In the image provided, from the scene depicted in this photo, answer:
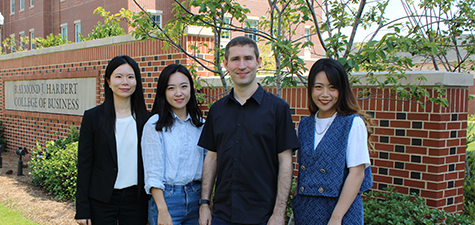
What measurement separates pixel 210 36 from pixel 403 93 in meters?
3.21

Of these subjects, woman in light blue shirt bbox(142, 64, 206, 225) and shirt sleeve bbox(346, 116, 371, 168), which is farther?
Result: woman in light blue shirt bbox(142, 64, 206, 225)

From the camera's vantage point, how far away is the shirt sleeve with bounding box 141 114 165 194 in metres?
2.44

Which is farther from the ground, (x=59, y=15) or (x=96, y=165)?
(x=59, y=15)

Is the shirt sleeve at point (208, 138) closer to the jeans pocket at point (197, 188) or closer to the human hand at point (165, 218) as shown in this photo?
the jeans pocket at point (197, 188)

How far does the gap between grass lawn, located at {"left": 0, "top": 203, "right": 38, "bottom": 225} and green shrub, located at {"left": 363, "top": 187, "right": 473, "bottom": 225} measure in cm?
408

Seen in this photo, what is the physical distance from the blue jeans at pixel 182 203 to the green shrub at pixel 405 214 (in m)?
1.55

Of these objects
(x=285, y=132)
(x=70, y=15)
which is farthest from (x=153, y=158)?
(x=70, y=15)

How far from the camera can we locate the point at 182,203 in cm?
250

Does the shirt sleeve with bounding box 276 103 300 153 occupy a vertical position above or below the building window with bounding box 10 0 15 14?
below

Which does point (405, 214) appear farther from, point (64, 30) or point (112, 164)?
point (64, 30)

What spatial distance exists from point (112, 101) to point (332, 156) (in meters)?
1.71

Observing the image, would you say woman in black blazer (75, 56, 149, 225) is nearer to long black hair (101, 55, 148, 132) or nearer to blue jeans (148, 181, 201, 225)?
long black hair (101, 55, 148, 132)

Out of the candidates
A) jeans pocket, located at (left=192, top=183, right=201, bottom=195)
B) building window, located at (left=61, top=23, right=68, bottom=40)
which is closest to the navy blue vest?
jeans pocket, located at (left=192, top=183, right=201, bottom=195)

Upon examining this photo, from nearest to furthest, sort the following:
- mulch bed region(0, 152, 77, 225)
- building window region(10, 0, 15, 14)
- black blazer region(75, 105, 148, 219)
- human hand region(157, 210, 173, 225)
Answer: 1. human hand region(157, 210, 173, 225)
2. black blazer region(75, 105, 148, 219)
3. mulch bed region(0, 152, 77, 225)
4. building window region(10, 0, 15, 14)
